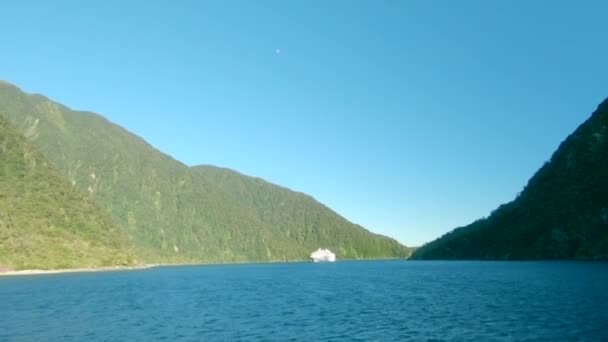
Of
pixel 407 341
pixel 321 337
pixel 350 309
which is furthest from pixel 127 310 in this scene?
pixel 407 341

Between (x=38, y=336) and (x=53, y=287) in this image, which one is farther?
(x=53, y=287)

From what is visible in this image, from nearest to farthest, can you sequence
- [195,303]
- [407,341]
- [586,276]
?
1. [407,341]
2. [195,303]
3. [586,276]

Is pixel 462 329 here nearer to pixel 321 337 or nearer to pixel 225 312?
pixel 321 337

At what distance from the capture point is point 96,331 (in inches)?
2938

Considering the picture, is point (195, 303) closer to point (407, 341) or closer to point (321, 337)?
point (321, 337)

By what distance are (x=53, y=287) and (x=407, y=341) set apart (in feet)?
412

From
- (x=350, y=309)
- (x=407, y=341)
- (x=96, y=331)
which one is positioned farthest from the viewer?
(x=350, y=309)

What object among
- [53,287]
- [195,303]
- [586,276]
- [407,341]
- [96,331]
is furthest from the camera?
[53,287]

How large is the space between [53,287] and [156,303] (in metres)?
56.9

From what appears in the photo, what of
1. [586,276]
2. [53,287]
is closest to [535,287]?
[586,276]

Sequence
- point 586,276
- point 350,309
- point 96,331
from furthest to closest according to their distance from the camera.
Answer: point 586,276, point 350,309, point 96,331

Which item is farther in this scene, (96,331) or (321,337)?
(96,331)

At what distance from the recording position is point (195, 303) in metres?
114

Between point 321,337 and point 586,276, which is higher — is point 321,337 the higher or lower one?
the lower one
